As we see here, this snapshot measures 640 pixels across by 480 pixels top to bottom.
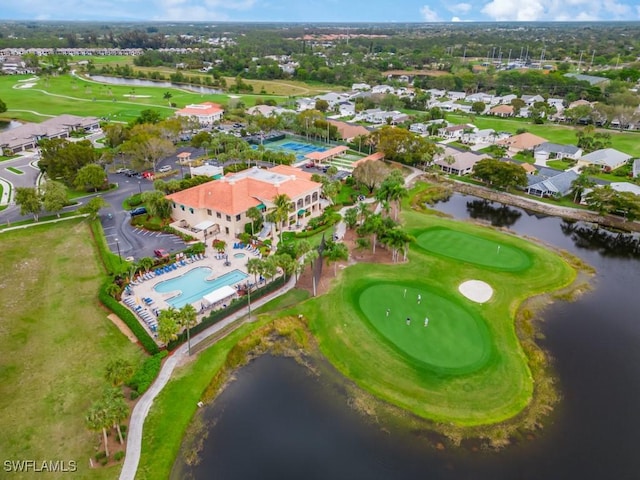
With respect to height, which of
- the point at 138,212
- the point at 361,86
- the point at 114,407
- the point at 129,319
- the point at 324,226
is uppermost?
the point at 361,86

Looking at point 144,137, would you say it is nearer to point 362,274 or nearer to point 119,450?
point 362,274

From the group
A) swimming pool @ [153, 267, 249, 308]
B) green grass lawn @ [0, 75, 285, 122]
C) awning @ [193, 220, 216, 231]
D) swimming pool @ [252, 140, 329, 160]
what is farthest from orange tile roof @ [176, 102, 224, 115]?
swimming pool @ [153, 267, 249, 308]

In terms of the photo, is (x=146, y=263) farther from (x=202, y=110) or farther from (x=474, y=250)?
(x=202, y=110)

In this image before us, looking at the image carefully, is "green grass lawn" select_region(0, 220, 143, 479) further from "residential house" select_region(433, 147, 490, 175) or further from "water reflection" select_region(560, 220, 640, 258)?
"residential house" select_region(433, 147, 490, 175)

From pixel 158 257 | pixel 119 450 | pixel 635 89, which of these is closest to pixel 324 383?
pixel 119 450

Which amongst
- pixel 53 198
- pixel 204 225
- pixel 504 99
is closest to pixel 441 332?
pixel 204 225

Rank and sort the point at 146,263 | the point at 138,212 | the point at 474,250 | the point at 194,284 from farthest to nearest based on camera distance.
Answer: the point at 138,212
the point at 474,250
the point at 146,263
the point at 194,284
